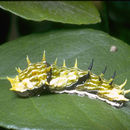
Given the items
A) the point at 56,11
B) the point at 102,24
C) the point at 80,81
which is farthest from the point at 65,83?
the point at 102,24

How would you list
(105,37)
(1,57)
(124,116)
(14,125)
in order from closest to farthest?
1. (14,125)
2. (124,116)
3. (1,57)
4. (105,37)

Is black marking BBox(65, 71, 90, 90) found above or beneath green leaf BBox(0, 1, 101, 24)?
beneath

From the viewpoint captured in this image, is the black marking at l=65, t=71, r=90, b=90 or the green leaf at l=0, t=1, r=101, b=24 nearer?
the black marking at l=65, t=71, r=90, b=90

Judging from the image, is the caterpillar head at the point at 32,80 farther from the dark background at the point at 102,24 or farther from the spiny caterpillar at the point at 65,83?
the dark background at the point at 102,24

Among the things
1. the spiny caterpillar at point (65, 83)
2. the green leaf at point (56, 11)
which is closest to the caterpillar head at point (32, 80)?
the spiny caterpillar at point (65, 83)

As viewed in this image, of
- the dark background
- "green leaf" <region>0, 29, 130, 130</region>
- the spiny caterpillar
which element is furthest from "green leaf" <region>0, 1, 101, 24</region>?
the spiny caterpillar

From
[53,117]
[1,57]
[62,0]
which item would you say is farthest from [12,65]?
[62,0]

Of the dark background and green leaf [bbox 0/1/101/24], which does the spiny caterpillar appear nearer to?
green leaf [bbox 0/1/101/24]

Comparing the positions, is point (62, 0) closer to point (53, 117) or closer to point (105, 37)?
point (105, 37)
